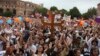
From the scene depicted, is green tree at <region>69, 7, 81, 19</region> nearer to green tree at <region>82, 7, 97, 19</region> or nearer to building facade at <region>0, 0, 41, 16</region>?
green tree at <region>82, 7, 97, 19</region>

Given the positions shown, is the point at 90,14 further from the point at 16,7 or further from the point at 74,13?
the point at 16,7

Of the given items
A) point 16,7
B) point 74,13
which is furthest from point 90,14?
point 16,7

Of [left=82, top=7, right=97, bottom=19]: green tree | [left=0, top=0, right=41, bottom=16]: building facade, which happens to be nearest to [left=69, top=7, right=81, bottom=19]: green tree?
[left=82, top=7, right=97, bottom=19]: green tree

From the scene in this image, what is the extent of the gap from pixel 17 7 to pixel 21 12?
4.57 meters

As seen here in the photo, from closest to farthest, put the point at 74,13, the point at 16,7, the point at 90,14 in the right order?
the point at 74,13 < the point at 90,14 < the point at 16,7

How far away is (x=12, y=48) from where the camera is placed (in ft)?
41.0

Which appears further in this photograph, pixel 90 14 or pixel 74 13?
pixel 90 14

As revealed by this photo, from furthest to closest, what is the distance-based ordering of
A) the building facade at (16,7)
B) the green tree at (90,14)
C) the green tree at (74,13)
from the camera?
the building facade at (16,7)
the green tree at (74,13)
the green tree at (90,14)

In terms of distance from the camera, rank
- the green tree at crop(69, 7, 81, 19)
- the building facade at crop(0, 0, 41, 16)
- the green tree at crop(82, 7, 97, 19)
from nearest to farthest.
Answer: the green tree at crop(82, 7, 97, 19)
the green tree at crop(69, 7, 81, 19)
the building facade at crop(0, 0, 41, 16)

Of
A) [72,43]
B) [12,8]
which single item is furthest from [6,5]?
[72,43]

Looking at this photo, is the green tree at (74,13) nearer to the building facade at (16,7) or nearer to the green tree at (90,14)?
the green tree at (90,14)

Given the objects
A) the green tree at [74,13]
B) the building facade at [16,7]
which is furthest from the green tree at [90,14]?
the building facade at [16,7]

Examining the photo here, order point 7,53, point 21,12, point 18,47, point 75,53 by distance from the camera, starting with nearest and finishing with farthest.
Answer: point 75,53 < point 7,53 < point 18,47 < point 21,12

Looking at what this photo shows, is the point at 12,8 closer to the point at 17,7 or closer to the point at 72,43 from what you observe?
the point at 17,7
